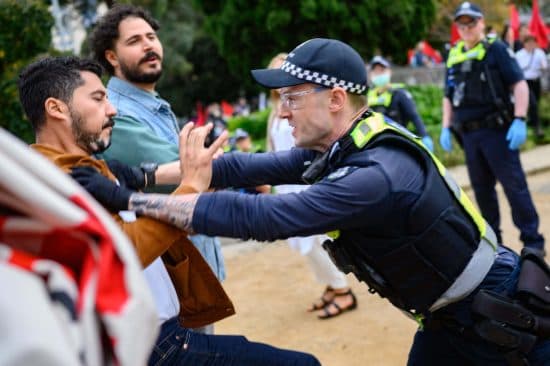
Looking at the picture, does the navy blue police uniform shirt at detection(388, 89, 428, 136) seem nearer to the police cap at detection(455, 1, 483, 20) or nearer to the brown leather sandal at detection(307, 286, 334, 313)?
the police cap at detection(455, 1, 483, 20)

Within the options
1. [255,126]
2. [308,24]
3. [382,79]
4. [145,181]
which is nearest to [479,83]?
[382,79]

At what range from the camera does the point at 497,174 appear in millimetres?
5879

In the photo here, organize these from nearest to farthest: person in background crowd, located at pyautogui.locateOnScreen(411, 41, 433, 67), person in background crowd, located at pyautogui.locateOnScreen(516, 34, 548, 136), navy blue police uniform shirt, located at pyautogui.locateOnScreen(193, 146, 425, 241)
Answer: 1. navy blue police uniform shirt, located at pyautogui.locateOnScreen(193, 146, 425, 241)
2. person in background crowd, located at pyautogui.locateOnScreen(516, 34, 548, 136)
3. person in background crowd, located at pyautogui.locateOnScreen(411, 41, 433, 67)

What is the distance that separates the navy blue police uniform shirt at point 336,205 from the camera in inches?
81.7

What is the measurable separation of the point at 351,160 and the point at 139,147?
1.03 meters

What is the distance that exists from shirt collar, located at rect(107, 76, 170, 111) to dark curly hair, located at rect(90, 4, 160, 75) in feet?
0.49

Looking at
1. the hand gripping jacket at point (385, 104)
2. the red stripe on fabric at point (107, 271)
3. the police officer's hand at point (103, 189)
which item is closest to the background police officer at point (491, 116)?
the hand gripping jacket at point (385, 104)

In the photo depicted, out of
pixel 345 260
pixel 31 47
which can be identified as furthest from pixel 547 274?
pixel 31 47

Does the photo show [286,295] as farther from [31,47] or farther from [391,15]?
[391,15]

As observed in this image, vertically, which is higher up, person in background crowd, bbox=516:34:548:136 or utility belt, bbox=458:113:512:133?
utility belt, bbox=458:113:512:133

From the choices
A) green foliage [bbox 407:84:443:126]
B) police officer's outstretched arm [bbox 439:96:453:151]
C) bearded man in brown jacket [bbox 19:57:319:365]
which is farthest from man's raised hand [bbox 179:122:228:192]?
green foliage [bbox 407:84:443:126]

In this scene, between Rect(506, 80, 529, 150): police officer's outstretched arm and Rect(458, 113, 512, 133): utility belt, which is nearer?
Rect(506, 80, 529, 150): police officer's outstretched arm

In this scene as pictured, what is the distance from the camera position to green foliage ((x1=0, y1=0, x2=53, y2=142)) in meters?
5.96

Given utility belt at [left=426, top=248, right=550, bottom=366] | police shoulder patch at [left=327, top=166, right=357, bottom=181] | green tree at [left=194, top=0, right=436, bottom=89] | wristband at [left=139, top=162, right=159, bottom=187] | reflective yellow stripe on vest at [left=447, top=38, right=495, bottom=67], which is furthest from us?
green tree at [left=194, top=0, right=436, bottom=89]
